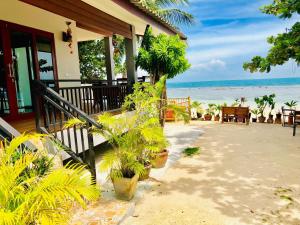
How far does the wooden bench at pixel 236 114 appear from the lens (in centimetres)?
1169

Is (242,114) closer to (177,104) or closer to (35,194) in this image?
(177,104)

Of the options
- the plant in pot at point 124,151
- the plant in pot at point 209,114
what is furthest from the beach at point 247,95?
the plant in pot at point 124,151

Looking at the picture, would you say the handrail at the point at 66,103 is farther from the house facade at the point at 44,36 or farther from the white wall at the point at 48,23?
the white wall at the point at 48,23

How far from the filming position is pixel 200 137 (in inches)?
364

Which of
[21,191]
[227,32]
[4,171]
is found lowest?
[21,191]

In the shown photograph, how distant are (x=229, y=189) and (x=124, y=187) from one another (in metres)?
1.94

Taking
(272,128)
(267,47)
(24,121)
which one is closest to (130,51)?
(24,121)

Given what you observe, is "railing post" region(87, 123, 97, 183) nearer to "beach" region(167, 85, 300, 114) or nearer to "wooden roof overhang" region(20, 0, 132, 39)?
"wooden roof overhang" region(20, 0, 132, 39)

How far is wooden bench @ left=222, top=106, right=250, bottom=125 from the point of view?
38.4 ft

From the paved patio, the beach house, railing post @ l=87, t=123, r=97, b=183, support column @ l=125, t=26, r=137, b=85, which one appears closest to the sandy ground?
the paved patio

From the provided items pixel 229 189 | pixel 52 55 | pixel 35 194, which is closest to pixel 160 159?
pixel 229 189

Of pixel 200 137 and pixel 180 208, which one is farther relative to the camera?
pixel 200 137

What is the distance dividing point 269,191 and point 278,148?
3.38m

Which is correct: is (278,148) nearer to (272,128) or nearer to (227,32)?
(272,128)
